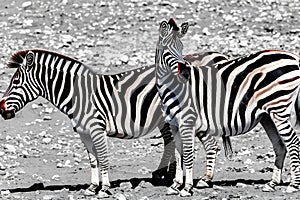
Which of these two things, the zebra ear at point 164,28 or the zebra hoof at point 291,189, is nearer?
the zebra ear at point 164,28

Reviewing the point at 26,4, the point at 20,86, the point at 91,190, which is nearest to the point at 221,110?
the point at 91,190

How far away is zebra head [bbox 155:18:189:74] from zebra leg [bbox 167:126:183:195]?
83 cm

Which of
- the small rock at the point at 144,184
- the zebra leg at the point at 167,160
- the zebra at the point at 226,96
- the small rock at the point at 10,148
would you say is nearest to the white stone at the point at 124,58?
the small rock at the point at 10,148

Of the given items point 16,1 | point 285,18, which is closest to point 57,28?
point 16,1

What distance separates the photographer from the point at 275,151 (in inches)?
400

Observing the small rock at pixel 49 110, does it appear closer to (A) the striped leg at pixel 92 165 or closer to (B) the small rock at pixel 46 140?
(B) the small rock at pixel 46 140

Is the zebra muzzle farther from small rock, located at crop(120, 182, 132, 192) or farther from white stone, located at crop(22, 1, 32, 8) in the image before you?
white stone, located at crop(22, 1, 32, 8)

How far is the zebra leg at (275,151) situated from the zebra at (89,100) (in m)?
0.72

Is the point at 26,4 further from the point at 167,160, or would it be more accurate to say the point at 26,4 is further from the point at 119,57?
the point at 167,160

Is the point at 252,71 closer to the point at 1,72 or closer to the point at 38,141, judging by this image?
the point at 38,141

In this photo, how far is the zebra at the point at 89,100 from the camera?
32.4 ft

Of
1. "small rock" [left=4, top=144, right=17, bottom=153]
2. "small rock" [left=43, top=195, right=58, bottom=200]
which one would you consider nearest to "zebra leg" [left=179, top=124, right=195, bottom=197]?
"small rock" [left=43, top=195, right=58, bottom=200]

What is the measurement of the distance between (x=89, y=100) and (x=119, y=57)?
6.68m

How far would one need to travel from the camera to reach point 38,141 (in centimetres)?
1291
